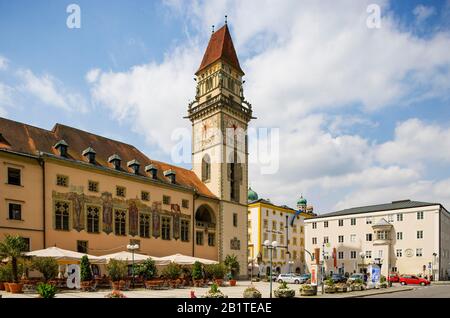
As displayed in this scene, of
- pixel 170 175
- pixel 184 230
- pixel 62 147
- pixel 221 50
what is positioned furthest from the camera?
pixel 221 50

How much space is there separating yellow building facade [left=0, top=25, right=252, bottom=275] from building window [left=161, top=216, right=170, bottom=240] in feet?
0.52

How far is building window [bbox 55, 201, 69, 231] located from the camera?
32.7 metres

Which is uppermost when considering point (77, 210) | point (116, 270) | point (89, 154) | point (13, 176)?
point (89, 154)

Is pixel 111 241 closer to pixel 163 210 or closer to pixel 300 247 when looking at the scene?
pixel 163 210

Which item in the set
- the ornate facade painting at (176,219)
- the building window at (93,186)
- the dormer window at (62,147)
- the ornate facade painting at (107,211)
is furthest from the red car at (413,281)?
the dormer window at (62,147)

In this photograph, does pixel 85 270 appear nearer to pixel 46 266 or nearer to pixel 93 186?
pixel 46 266

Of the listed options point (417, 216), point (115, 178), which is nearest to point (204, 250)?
point (115, 178)

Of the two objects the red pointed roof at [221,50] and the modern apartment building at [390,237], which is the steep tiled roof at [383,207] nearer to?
the modern apartment building at [390,237]

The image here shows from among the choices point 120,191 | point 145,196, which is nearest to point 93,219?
point 120,191

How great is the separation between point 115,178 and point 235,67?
28.2m

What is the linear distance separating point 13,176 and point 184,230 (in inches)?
813

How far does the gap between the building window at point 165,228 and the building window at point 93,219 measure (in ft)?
27.7

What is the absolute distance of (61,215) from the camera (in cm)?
3306

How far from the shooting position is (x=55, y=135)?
36.9 metres
